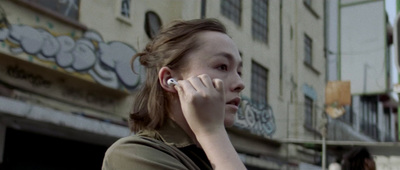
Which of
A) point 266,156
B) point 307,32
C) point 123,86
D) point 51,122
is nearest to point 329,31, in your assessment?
point 307,32

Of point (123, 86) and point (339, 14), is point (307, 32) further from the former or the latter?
point (123, 86)

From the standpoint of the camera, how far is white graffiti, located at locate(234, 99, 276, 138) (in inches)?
661

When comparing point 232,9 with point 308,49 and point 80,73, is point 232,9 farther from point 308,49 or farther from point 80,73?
point 80,73

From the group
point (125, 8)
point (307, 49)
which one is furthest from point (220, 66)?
point (307, 49)

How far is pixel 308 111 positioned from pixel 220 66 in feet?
65.2

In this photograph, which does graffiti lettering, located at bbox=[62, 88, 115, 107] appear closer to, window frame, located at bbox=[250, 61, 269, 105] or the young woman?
window frame, located at bbox=[250, 61, 269, 105]

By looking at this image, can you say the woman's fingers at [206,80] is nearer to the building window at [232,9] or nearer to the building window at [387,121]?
the building window at [232,9]

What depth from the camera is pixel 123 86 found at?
11891mm

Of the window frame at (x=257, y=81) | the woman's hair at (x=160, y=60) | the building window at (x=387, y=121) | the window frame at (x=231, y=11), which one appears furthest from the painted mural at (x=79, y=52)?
the building window at (x=387, y=121)

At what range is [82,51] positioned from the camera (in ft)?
36.1

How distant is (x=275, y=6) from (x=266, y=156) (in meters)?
4.96

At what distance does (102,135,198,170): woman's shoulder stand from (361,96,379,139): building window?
92.4 ft

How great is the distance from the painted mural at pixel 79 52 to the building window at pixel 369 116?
1921 cm

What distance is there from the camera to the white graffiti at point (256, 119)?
16.8m
